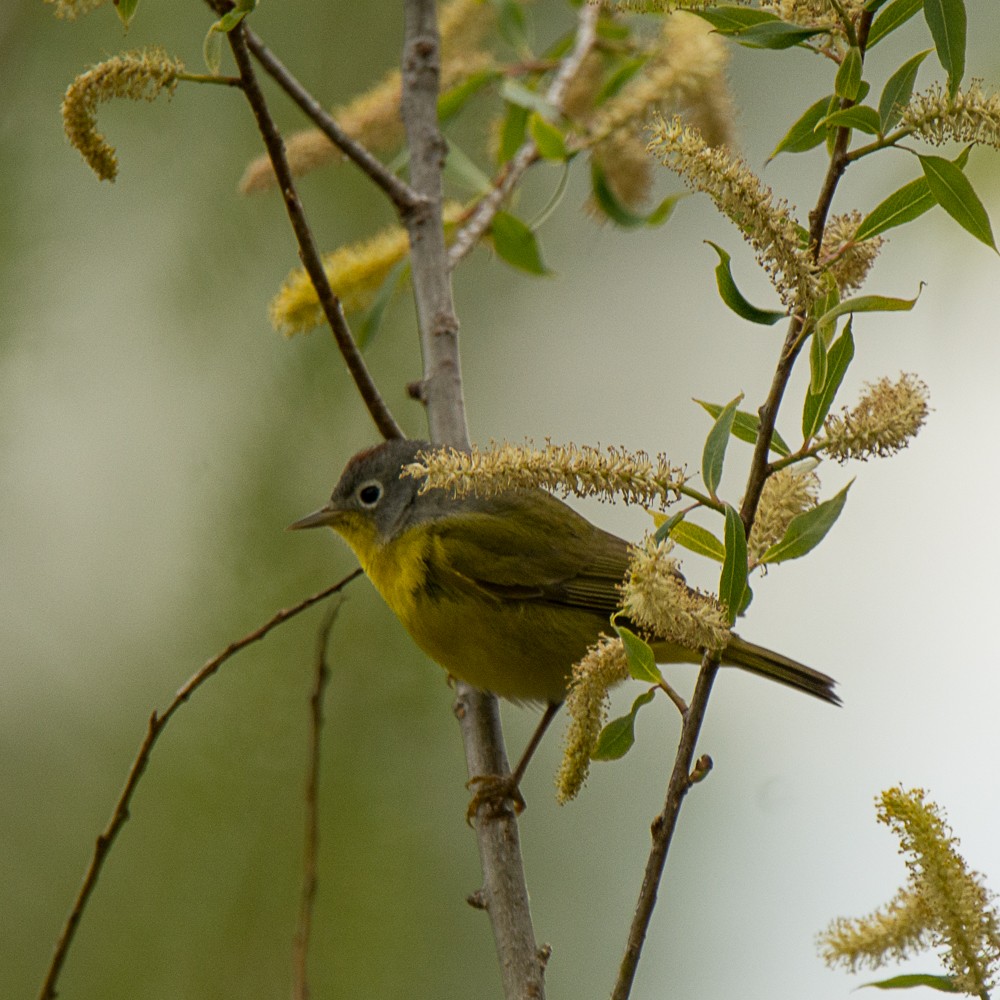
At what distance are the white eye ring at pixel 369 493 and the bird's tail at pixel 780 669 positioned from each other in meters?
1.29

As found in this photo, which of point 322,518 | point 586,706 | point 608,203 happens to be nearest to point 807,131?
point 586,706

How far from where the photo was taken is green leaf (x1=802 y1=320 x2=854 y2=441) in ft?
5.40

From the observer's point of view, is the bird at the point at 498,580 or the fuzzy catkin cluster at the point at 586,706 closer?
the fuzzy catkin cluster at the point at 586,706

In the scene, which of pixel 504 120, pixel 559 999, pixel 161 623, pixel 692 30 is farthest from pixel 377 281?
pixel 559 999

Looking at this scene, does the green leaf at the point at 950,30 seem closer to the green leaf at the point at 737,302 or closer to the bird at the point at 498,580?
the green leaf at the point at 737,302

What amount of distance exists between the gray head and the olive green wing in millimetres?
189

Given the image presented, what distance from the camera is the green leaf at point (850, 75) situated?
1.59 meters

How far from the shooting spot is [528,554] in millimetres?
3891

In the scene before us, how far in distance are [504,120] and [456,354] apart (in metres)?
0.73

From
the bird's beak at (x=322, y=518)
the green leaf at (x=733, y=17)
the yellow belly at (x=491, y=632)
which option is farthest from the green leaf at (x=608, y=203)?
the green leaf at (x=733, y=17)

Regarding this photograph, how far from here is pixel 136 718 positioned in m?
5.16

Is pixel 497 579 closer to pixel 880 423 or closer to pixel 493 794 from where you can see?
pixel 493 794

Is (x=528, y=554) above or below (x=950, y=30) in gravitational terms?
above

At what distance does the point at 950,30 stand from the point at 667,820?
1089 mm
